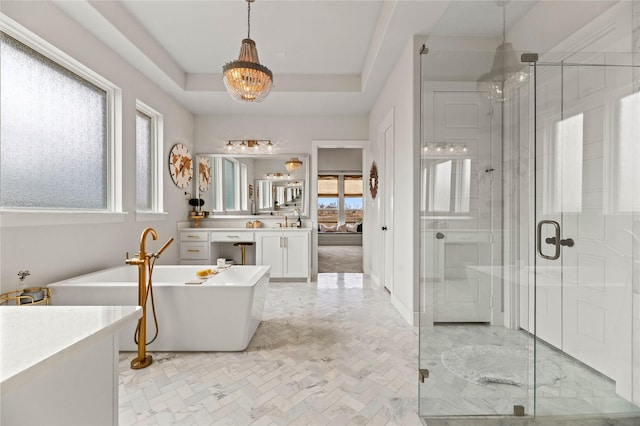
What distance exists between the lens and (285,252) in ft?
14.8

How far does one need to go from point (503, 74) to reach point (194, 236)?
163 inches

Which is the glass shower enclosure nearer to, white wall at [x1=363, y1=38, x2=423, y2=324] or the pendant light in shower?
the pendant light in shower

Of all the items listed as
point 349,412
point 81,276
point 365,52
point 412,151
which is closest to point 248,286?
point 349,412

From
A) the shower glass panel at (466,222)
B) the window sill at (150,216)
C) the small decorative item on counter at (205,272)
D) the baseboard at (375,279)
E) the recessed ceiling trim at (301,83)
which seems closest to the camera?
the shower glass panel at (466,222)

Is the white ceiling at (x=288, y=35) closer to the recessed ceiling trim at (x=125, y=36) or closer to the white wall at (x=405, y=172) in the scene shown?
the recessed ceiling trim at (x=125, y=36)

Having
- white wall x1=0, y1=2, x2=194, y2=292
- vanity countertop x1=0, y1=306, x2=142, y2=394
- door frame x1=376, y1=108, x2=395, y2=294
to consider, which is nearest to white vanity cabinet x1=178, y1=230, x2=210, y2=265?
white wall x1=0, y1=2, x2=194, y2=292

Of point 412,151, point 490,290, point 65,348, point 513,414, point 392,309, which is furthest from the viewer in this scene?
point 392,309

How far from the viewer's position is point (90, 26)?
2.58 m

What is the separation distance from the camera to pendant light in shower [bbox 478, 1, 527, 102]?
196 cm

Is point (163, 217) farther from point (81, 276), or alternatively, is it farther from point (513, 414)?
point (513, 414)

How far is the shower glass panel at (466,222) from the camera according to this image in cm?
188

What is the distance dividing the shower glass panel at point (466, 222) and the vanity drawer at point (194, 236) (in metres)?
3.44

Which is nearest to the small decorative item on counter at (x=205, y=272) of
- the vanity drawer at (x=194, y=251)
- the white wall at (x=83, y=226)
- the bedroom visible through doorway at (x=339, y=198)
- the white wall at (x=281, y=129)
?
the white wall at (x=83, y=226)

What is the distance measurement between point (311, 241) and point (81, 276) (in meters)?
2.98
